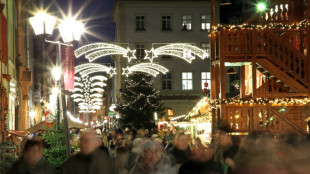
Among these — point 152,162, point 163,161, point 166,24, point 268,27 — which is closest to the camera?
point 152,162

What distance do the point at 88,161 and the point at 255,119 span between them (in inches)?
621

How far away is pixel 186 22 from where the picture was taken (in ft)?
230

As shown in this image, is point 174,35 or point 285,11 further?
point 174,35

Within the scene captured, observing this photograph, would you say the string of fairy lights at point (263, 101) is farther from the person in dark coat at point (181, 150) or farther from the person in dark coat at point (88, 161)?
the person in dark coat at point (88, 161)

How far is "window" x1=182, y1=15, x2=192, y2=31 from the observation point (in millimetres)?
70062

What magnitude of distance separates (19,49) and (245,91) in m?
A: 14.5

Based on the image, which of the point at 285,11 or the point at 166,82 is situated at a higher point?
the point at 285,11

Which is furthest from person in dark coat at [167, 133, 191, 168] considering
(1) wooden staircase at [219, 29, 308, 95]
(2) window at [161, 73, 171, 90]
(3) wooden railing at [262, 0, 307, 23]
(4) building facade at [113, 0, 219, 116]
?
(2) window at [161, 73, 171, 90]

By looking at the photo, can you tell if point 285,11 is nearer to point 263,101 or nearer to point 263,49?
point 263,49

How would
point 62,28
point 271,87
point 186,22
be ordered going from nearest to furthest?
point 62,28, point 271,87, point 186,22

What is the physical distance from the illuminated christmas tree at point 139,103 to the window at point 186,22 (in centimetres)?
1208

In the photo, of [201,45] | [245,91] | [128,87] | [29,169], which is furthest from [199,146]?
[201,45]

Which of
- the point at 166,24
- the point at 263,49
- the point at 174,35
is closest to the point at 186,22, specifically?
the point at 174,35

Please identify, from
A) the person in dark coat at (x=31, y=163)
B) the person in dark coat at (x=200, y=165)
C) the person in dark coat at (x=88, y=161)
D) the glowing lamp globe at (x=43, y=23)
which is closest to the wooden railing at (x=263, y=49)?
the glowing lamp globe at (x=43, y=23)
